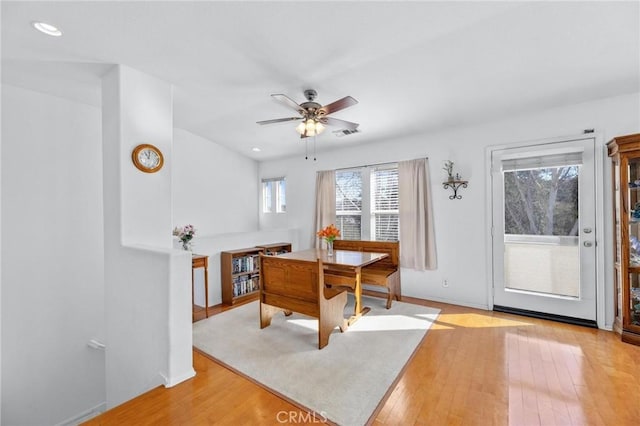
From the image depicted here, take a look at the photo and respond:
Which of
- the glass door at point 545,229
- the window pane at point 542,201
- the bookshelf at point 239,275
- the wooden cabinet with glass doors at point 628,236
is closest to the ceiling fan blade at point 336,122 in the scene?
the glass door at point 545,229

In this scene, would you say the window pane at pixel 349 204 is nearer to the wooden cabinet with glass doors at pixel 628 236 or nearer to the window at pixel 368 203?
the window at pixel 368 203

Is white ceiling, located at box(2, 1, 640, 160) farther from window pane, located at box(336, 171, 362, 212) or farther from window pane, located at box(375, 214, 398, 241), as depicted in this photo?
window pane, located at box(375, 214, 398, 241)

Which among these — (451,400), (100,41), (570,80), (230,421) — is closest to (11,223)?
(100,41)

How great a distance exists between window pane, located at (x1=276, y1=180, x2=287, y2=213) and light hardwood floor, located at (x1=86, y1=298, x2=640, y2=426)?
3.59 metres

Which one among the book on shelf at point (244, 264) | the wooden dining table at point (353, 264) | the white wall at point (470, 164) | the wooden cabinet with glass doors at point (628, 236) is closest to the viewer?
the wooden cabinet with glass doors at point (628, 236)

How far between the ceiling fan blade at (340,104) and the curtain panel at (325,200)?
2427mm

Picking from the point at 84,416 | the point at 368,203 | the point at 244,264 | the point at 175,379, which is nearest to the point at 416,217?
the point at 368,203

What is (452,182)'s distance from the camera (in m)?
3.85

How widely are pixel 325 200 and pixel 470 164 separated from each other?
94.6 inches

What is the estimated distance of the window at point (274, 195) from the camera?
5773 millimetres

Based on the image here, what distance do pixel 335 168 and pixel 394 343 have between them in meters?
3.12

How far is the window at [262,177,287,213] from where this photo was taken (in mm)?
5773

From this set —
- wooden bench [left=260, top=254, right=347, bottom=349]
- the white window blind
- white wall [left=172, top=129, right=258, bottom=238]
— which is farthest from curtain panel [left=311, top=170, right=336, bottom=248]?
the white window blind

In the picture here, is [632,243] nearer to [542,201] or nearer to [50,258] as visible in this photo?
[542,201]
